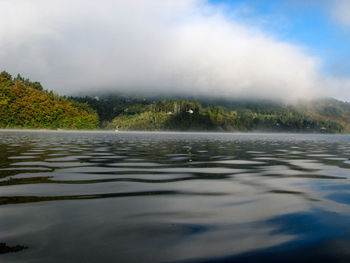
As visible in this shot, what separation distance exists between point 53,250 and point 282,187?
26.6 ft

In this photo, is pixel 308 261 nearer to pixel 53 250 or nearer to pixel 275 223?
pixel 275 223

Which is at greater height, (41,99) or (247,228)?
(41,99)

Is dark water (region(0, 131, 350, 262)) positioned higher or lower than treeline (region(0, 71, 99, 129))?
lower

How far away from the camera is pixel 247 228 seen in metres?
5.58

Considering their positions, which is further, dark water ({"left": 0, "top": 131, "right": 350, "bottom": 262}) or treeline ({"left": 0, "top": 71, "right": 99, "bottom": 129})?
treeline ({"left": 0, "top": 71, "right": 99, "bottom": 129})

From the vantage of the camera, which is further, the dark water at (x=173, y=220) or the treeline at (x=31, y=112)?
the treeline at (x=31, y=112)

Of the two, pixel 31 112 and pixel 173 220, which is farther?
pixel 31 112

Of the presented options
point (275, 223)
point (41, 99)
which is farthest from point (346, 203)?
point (41, 99)

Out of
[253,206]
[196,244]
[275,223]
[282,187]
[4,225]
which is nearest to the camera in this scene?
[196,244]

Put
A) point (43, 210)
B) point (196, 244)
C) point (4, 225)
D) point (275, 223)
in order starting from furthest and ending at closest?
point (43, 210)
point (275, 223)
point (4, 225)
point (196, 244)

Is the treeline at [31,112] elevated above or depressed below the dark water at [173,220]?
above

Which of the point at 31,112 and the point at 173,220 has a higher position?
the point at 31,112

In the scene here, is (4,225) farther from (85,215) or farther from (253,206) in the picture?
(253,206)

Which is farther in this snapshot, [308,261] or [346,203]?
[346,203]
